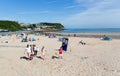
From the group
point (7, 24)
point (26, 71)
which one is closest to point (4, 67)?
point (26, 71)

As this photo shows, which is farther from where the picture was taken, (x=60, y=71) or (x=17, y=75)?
(x=60, y=71)

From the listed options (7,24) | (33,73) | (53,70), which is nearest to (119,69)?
(53,70)

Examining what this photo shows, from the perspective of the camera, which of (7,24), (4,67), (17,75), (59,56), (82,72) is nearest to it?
(17,75)

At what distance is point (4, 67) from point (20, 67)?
35.6 inches

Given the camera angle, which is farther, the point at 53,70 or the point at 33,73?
the point at 53,70

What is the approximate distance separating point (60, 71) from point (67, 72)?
1.43 ft

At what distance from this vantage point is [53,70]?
400 inches

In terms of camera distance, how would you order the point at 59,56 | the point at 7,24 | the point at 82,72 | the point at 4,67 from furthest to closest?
the point at 7,24 < the point at 59,56 < the point at 4,67 < the point at 82,72

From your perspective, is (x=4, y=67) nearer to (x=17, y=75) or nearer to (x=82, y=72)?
(x=17, y=75)

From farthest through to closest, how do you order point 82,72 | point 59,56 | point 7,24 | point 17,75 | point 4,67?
point 7,24 < point 59,56 < point 4,67 < point 82,72 < point 17,75

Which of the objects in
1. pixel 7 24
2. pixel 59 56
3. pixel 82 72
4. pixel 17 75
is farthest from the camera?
pixel 7 24

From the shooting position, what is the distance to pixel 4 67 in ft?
34.5

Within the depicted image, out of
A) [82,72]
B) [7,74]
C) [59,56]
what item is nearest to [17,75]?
[7,74]

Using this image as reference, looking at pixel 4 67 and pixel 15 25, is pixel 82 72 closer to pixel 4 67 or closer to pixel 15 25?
pixel 4 67
